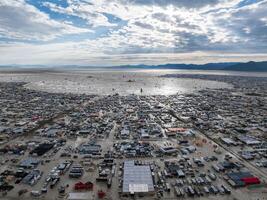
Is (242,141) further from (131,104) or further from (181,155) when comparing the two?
(131,104)

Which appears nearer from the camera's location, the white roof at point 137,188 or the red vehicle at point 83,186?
the white roof at point 137,188

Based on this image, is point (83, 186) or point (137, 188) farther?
point (83, 186)

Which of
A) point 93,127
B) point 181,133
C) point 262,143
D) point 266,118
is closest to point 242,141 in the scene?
point 262,143

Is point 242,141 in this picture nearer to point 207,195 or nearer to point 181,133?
point 181,133

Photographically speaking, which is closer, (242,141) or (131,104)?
(242,141)

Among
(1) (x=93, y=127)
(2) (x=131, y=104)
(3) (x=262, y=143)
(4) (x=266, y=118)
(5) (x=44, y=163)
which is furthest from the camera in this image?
(2) (x=131, y=104)

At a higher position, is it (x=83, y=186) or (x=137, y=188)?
(x=137, y=188)

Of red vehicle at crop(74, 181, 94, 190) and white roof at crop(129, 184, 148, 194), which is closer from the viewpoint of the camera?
white roof at crop(129, 184, 148, 194)

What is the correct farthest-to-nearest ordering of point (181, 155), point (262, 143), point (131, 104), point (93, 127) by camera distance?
point (131, 104), point (93, 127), point (262, 143), point (181, 155)

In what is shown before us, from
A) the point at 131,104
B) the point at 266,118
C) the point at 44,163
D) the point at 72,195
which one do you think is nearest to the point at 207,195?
the point at 72,195
